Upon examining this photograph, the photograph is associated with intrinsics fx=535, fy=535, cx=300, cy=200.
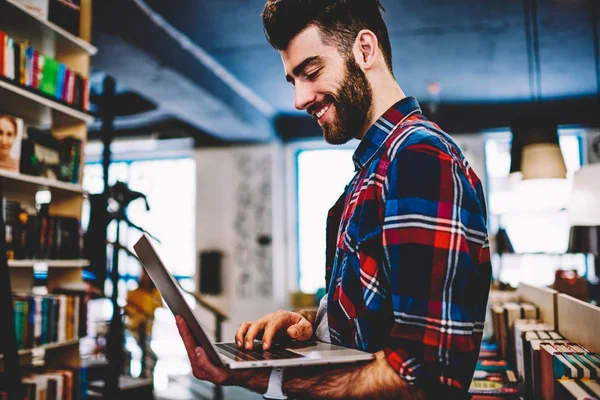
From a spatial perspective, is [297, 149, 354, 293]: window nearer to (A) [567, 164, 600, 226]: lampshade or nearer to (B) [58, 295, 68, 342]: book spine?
(A) [567, 164, 600, 226]: lampshade

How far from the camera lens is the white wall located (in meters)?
7.66

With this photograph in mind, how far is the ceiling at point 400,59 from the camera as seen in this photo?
4.23 m

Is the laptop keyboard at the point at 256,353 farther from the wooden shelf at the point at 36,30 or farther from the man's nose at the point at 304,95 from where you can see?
the wooden shelf at the point at 36,30

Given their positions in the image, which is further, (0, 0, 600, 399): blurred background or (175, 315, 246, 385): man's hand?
(0, 0, 600, 399): blurred background

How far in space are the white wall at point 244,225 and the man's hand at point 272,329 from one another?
6.46 m

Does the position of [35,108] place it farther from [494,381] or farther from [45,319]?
[494,381]

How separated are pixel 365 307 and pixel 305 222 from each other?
289 inches

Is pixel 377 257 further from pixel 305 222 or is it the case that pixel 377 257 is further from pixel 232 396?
pixel 305 222

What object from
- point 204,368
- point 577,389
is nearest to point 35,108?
point 204,368

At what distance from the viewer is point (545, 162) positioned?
3203 millimetres

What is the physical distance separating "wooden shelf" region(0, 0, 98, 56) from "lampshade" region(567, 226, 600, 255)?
346cm

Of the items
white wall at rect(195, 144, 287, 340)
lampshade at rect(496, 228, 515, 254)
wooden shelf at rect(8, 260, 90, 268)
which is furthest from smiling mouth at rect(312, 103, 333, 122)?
white wall at rect(195, 144, 287, 340)

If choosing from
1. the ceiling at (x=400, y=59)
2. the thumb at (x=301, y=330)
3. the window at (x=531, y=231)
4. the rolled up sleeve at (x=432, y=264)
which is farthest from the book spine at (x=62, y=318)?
the window at (x=531, y=231)

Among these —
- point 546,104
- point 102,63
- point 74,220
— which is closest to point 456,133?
point 546,104
